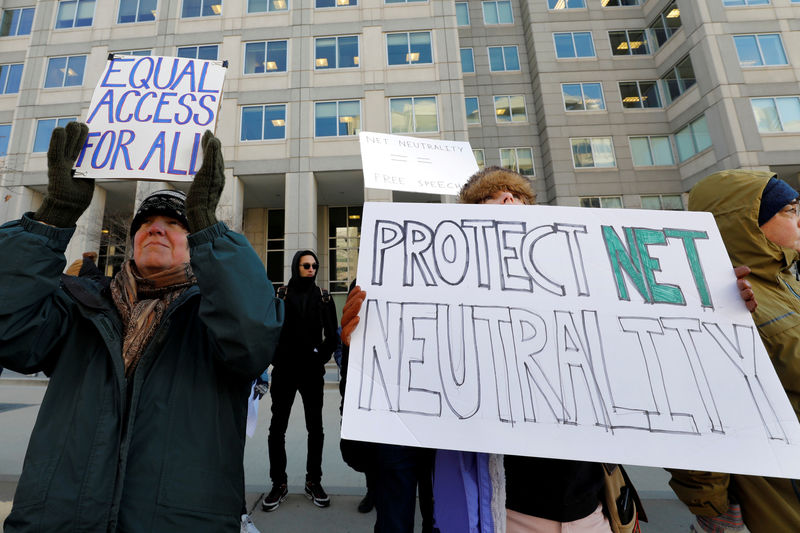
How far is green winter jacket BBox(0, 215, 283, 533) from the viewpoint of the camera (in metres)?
1.20

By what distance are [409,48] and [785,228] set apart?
59.4 feet

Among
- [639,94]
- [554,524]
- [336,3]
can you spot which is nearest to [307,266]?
[554,524]

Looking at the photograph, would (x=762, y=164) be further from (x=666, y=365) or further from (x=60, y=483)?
(x=60, y=483)

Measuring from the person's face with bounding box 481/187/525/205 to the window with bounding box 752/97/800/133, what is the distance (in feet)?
67.0

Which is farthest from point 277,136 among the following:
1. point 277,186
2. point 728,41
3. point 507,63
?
point 728,41

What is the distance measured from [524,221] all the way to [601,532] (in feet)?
4.19

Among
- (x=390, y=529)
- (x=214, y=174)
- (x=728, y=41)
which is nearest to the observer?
(x=214, y=174)

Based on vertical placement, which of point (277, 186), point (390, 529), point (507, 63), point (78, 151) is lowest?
point (390, 529)

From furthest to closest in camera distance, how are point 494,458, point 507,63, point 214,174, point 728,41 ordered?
point 507,63 < point 728,41 < point 214,174 < point 494,458

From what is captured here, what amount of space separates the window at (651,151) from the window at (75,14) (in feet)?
94.6

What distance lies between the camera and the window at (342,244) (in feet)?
63.2

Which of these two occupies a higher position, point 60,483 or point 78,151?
point 78,151

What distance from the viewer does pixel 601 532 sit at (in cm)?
139

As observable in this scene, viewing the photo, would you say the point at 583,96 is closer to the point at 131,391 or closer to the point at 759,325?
the point at 759,325
